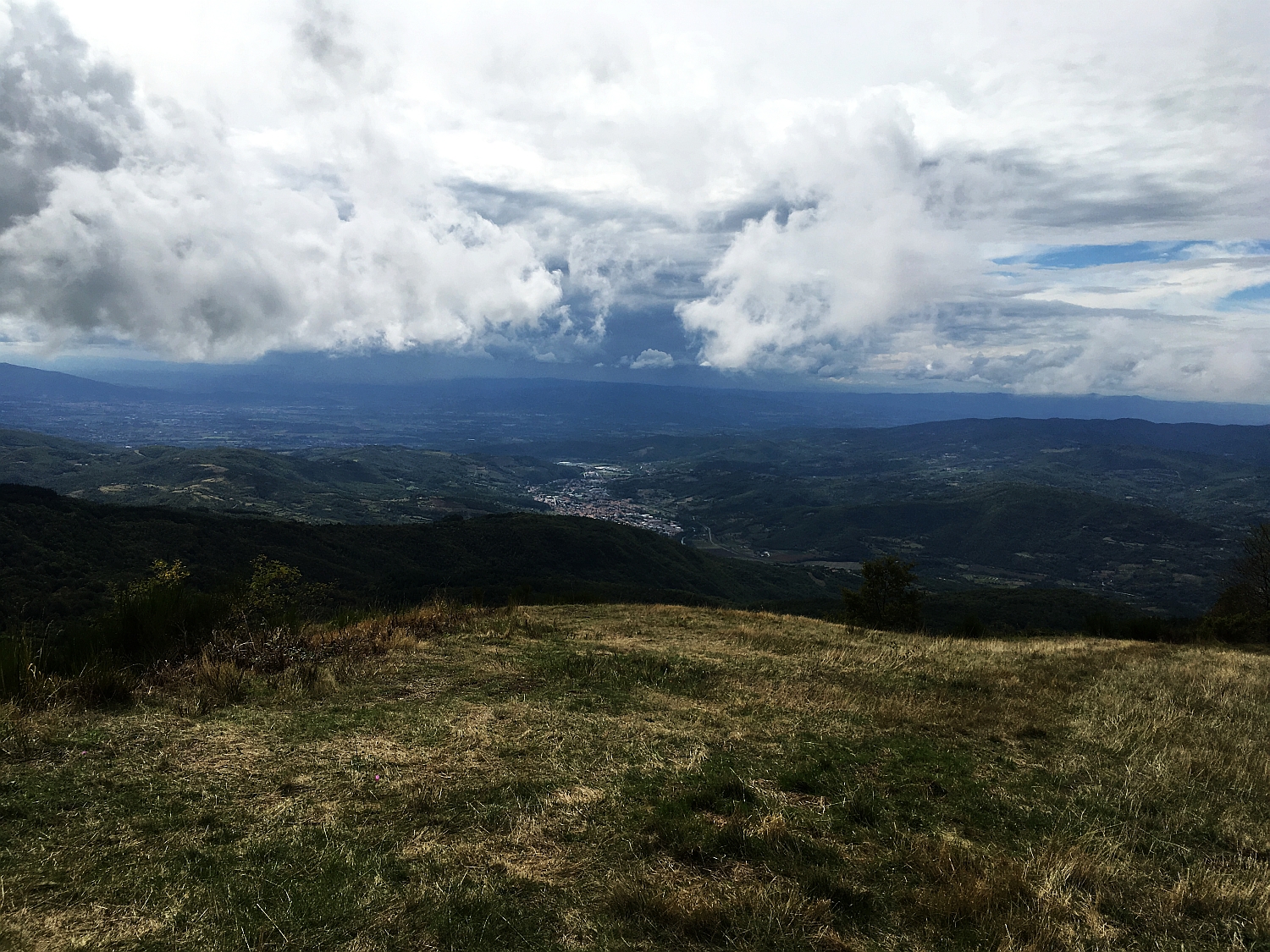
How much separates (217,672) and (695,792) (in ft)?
22.3

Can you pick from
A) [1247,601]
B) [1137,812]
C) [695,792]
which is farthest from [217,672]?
[1247,601]

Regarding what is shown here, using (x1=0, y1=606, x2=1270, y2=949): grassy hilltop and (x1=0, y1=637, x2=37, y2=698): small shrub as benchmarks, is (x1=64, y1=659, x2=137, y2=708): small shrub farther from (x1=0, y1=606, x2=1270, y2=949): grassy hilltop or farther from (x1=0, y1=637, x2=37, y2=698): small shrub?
(x1=0, y1=637, x2=37, y2=698): small shrub

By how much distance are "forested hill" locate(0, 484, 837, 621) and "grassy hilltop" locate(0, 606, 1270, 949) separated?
7.70 meters

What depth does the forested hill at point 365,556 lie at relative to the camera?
6438 cm

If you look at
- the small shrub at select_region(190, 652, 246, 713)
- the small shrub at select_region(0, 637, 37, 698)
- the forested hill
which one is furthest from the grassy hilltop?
the forested hill

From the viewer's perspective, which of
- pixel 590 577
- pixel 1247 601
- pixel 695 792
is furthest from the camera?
pixel 590 577

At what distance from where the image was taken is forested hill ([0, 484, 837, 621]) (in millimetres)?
64375

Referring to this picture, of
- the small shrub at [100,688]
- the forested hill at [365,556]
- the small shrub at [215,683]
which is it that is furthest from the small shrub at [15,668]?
the forested hill at [365,556]

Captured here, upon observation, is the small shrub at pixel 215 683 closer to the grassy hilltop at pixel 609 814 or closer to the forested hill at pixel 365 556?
the grassy hilltop at pixel 609 814

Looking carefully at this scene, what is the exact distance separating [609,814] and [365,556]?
114 m

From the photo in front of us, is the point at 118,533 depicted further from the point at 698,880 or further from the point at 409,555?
the point at 698,880

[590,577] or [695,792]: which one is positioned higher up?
[695,792]

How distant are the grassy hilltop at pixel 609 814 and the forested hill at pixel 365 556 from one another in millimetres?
7704

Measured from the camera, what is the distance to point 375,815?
17.1ft
